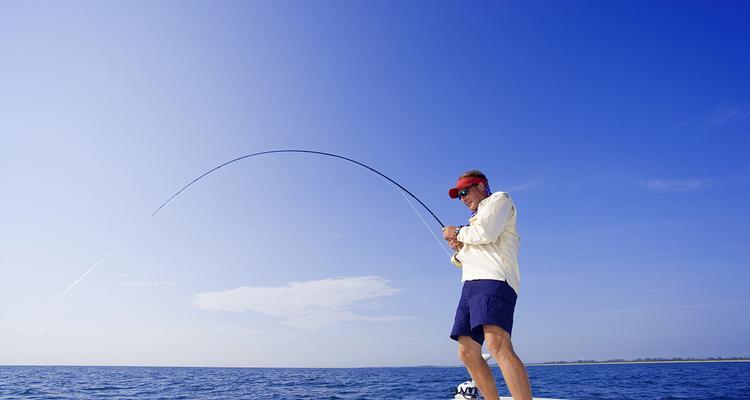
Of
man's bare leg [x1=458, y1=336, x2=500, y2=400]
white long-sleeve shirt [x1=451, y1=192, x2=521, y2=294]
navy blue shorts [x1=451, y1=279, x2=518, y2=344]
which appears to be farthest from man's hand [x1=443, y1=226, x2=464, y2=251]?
man's bare leg [x1=458, y1=336, x2=500, y2=400]

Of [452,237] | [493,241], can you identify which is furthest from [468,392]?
[493,241]

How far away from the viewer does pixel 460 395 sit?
4508 millimetres

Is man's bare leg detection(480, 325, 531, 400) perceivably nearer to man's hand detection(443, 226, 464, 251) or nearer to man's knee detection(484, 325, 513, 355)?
man's knee detection(484, 325, 513, 355)

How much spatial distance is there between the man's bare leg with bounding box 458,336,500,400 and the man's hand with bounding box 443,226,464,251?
2.12 feet

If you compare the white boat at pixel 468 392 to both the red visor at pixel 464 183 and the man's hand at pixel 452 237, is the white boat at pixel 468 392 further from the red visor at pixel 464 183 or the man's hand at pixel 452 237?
the red visor at pixel 464 183

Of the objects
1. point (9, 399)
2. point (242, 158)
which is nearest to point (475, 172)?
point (242, 158)

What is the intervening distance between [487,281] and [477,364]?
0.69 m

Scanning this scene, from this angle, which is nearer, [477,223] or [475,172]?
[477,223]

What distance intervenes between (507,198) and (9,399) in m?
22.9

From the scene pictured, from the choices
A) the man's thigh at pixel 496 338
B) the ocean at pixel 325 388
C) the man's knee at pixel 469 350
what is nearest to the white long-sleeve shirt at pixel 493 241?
the man's thigh at pixel 496 338

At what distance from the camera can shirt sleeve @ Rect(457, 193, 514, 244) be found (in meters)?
2.88

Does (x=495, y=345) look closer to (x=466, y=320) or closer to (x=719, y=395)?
(x=466, y=320)

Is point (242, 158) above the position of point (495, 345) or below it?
above

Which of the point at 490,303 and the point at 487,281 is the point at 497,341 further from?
the point at 487,281
